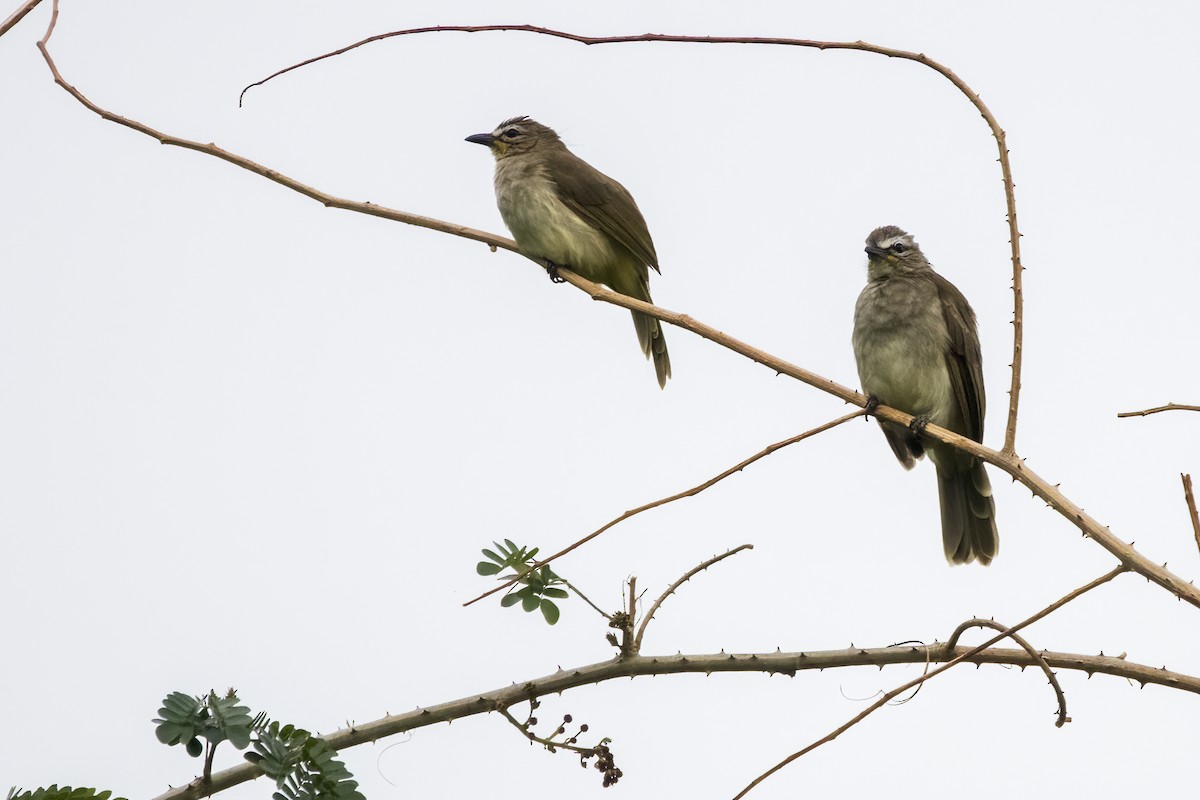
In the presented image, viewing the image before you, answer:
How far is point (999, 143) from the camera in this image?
2.72m

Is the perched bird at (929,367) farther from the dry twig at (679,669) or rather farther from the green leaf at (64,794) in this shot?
the green leaf at (64,794)

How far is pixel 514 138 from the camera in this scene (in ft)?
24.4

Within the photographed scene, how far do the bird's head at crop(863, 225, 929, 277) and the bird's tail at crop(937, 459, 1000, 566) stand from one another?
1063 mm

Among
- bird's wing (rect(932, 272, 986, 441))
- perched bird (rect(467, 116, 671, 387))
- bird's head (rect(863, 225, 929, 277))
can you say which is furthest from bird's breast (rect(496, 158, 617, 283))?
bird's wing (rect(932, 272, 986, 441))

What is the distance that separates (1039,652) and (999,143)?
107cm

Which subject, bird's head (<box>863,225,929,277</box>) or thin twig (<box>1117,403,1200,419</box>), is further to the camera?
bird's head (<box>863,225,929,277</box>)

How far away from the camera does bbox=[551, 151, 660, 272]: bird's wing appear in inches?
269

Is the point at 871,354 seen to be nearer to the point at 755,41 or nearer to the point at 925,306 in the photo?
the point at 925,306

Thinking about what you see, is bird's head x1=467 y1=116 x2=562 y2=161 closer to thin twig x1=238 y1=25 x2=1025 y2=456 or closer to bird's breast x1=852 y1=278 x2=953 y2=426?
bird's breast x1=852 y1=278 x2=953 y2=426

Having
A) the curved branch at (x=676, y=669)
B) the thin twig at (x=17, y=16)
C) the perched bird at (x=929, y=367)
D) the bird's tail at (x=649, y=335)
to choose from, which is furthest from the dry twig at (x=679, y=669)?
the bird's tail at (x=649, y=335)

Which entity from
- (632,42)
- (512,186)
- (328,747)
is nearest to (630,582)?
(328,747)

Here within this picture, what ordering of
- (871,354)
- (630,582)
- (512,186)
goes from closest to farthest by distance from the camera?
(630,582) < (871,354) < (512,186)

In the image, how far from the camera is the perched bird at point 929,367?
19.9 ft

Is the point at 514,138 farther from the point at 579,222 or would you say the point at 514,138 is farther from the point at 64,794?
the point at 64,794
